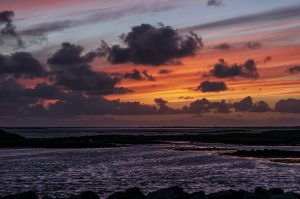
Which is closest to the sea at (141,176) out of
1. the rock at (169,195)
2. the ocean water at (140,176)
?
the ocean water at (140,176)

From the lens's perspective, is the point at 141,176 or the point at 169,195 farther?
the point at 141,176

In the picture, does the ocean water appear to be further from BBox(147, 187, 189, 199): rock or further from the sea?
BBox(147, 187, 189, 199): rock

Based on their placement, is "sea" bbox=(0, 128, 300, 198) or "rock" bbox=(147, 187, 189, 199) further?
"sea" bbox=(0, 128, 300, 198)

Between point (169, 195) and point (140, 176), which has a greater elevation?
point (169, 195)

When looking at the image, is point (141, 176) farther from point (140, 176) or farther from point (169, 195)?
point (169, 195)

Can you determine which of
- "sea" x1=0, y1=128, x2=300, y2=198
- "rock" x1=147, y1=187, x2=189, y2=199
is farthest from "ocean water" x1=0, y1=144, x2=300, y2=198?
"rock" x1=147, y1=187, x2=189, y2=199

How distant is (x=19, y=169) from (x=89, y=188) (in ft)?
64.0

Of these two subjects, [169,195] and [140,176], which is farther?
[140,176]

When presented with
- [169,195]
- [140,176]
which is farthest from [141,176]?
[169,195]

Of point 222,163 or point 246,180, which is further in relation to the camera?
point 222,163

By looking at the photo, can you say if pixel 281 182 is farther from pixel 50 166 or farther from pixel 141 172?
pixel 50 166

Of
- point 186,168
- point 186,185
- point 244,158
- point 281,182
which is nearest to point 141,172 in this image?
point 186,168

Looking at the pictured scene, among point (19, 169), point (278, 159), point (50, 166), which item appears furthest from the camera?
point (278, 159)

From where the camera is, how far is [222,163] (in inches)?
2502
